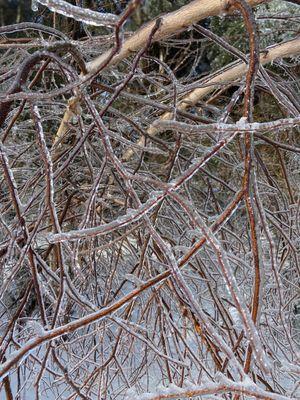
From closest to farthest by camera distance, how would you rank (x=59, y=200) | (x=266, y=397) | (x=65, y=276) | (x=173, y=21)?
(x=266, y=397), (x=65, y=276), (x=173, y=21), (x=59, y=200)

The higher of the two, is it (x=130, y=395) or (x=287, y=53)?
(x=287, y=53)

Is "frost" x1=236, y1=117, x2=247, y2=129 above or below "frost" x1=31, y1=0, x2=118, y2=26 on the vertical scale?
below

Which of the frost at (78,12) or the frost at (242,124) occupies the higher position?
the frost at (78,12)

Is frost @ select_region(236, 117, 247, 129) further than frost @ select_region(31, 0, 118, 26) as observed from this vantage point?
Yes

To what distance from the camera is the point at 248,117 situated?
790mm

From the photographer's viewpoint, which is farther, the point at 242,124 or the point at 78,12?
the point at 242,124

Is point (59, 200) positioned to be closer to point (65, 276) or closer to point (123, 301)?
point (65, 276)

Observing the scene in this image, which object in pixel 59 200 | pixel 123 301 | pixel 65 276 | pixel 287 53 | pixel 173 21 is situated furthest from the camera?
pixel 59 200

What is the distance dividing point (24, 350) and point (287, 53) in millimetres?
1606

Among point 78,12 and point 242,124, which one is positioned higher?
point 78,12

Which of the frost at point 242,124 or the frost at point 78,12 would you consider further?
the frost at point 242,124

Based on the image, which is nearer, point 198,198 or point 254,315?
point 254,315

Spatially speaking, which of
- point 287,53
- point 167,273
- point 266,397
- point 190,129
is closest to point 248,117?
point 190,129

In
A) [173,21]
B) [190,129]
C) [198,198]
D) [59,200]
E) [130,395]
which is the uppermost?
[173,21]
